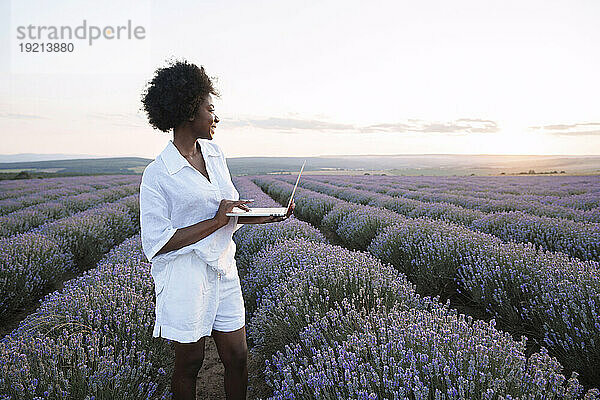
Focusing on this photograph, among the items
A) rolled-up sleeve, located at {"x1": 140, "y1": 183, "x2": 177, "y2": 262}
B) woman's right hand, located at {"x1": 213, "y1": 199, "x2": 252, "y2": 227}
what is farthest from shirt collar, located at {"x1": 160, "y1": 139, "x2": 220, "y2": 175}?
woman's right hand, located at {"x1": 213, "y1": 199, "x2": 252, "y2": 227}

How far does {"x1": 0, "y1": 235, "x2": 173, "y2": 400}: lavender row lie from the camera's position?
6.13 ft

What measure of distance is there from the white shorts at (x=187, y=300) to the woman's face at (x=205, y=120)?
23.0 inches

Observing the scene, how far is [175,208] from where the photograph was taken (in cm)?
172

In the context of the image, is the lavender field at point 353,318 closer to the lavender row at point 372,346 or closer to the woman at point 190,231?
the lavender row at point 372,346

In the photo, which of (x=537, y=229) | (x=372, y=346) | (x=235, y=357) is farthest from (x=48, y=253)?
(x=537, y=229)

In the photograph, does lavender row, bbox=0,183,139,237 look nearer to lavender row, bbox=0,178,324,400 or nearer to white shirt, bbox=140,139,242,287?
lavender row, bbox=0,178,324,400

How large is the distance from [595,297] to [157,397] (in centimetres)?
299

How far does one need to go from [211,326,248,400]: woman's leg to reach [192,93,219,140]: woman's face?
39.4 inches

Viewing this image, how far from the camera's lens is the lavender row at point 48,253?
4020 millimetres

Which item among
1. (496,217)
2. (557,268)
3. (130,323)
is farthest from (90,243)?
(496,217)

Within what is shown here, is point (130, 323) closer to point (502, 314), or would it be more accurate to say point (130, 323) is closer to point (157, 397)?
point (157, 397)

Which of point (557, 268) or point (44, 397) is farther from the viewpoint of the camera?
point (557, 268)

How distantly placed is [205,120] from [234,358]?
1190mm

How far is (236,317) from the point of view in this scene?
190 cm
